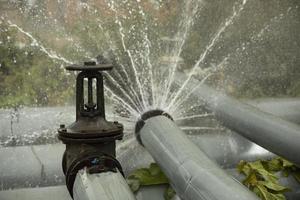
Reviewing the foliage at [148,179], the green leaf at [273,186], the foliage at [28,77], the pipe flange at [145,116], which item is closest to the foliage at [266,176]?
the green leaf at [273,186]

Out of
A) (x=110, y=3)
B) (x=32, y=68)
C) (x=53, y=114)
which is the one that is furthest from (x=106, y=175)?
(x=110, y=3)

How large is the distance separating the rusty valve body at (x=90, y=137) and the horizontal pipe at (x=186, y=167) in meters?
0.29

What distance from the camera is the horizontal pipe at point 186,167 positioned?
200 centimetres

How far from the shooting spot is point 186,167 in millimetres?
2246

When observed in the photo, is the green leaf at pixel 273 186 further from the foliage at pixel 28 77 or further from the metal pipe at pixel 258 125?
the foliage at pixel 28 77

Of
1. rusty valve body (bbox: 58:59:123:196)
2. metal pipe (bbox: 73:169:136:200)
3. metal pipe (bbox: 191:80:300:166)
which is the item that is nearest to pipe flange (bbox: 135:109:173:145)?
metal pipe (bbox: 191:80:300:166)

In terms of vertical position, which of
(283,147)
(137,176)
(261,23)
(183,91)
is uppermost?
(261,23)

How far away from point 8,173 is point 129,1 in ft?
12.8

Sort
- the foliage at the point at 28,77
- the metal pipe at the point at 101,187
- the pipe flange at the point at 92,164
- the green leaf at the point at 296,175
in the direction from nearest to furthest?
the metal pipe at the point at 101,187 → the pipe flange at the point at 92,164 → the green leaf at the point at 296,175 → the foliage at the point at 28,77

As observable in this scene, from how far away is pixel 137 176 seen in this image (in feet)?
9.62

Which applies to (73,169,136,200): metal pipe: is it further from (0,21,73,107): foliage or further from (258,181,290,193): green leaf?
(0,21,73,107): foliage

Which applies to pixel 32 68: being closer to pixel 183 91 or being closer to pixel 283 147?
pixel 183 91

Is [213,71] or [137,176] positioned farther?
[213,71]

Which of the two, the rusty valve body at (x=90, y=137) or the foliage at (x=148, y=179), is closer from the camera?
the rusty valve body at (x=90, y=137)
